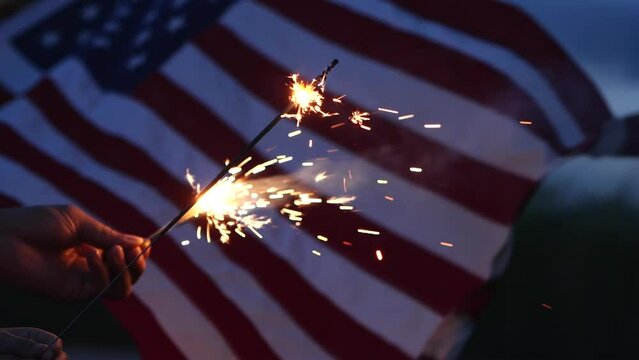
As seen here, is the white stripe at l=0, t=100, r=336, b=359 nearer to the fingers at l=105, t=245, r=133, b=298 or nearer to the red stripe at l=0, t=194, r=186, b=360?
the red stripe at l=0, t=194, r=186, b=360

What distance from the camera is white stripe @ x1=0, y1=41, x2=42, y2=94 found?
326 cm

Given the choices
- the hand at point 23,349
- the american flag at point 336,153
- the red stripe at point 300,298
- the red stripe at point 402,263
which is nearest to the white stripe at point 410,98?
the american flag at point 336,153

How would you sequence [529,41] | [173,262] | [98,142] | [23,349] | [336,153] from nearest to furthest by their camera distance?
[23,349] < [529,41] < [336,153] < [173,262] < [98,142]

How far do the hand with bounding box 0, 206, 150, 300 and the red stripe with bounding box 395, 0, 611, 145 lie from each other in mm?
848

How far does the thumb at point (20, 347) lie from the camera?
1.46m

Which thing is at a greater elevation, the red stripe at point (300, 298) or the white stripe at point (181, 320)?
the red stripe at point (300, 298)

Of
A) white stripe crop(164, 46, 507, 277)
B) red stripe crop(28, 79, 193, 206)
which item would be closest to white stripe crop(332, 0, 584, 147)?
white stripe crop(164, 46, 507, 277)

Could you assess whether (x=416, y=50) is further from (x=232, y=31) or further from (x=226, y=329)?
(x=226, y=329)

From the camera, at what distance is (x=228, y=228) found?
2627 millimetres

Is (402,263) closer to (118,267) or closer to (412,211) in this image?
(412,211)

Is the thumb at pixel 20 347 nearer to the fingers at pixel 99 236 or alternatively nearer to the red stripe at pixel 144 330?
the fingers at pixel 99 236

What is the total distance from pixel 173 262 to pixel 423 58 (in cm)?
73

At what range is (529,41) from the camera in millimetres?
2414

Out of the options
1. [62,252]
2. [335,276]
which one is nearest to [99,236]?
[62,252]
